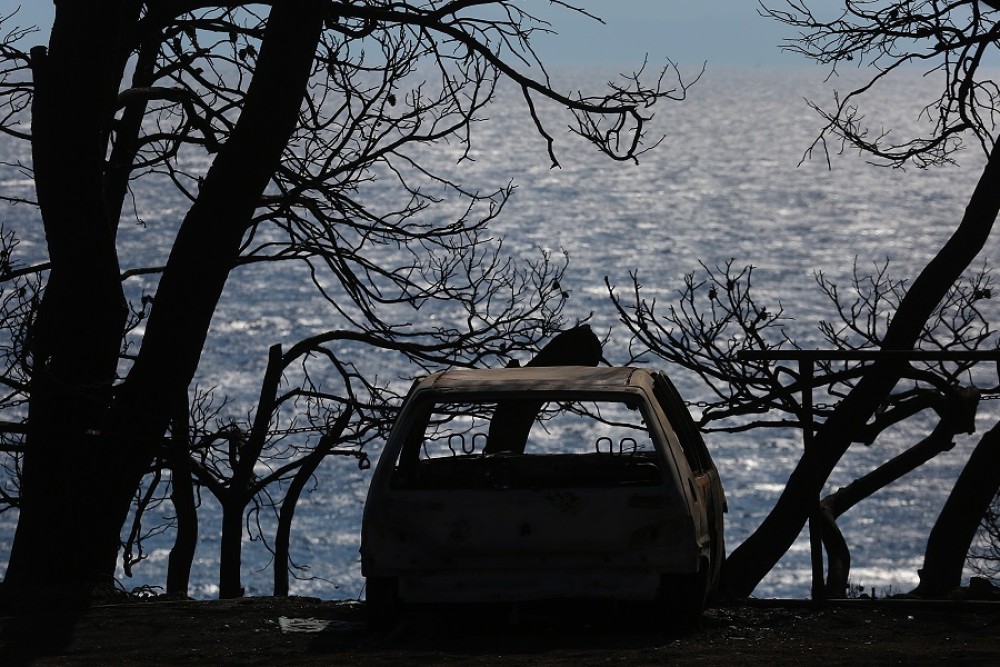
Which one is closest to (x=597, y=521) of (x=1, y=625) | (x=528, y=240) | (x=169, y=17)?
(x=1, y=625)

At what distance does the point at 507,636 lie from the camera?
7.39 metres

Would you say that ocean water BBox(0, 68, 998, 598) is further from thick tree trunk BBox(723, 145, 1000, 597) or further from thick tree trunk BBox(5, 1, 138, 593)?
thick tree trunk BBox(5, 1, 138, 593)

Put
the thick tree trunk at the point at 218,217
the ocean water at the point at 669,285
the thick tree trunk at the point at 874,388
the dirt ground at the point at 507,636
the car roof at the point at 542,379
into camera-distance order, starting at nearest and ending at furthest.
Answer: the dirt ground at the point at 507,636
the car roof at the point at 542,379
the thick tree trunk at the point at 218,217
the thick tree trunk at the point at 874,388
the ocean water at the point at 669,285

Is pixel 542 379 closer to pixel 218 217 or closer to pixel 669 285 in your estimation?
pixel 218 217

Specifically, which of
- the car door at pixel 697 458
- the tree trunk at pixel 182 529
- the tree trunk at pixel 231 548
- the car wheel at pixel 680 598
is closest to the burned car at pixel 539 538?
the car wheel at pixel 680 598

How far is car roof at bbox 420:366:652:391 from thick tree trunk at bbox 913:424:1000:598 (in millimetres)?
6874

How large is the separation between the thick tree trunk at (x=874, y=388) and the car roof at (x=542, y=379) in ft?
20.0

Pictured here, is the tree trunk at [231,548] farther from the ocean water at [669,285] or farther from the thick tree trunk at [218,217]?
the thick tree trunk at [218,217]

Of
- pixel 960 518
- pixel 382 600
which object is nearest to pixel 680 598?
pixel 382 600

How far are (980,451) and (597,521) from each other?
8040 millimetres

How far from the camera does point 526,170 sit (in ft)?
639

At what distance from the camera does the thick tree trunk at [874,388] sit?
44.8ft

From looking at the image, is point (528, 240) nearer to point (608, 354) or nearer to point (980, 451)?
point (608, 354)

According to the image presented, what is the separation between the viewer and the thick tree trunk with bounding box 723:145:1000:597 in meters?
13.6
